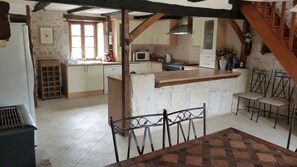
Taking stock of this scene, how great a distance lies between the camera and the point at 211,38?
5.25 meters

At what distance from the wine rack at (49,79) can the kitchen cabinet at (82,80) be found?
0.66ft

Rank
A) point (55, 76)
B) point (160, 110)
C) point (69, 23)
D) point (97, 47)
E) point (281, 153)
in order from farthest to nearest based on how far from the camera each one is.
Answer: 1. point (97, 47)
2. point (69, 23)
3. point (55, 76)
4. point (160, 110)
5. point (281, 153)

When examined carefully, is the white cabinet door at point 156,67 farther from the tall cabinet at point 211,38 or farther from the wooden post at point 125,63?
the wooden post at point 125,63

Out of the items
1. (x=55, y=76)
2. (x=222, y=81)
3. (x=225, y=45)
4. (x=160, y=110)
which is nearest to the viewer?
(x=160, y=110)

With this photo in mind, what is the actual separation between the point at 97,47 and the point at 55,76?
1.69 meters

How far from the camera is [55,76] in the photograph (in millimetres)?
6004

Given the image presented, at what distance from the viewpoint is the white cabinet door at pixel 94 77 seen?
6.22 m

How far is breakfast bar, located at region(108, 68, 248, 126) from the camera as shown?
3.83m

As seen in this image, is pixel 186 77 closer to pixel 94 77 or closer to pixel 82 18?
pixel 94 77

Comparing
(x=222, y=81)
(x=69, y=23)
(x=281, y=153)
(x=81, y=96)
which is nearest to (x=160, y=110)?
(x=222, y=81)

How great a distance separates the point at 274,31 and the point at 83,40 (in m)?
5.03

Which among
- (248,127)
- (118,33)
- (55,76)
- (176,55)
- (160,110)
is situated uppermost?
(118,33)

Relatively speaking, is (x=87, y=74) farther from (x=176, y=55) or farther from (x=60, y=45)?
(x=176, y=55)

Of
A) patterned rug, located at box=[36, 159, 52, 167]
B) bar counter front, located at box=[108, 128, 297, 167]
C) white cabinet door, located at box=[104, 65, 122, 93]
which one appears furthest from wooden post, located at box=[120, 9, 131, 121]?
white cabinet door, located at box=[104, 65, 122, 93]
